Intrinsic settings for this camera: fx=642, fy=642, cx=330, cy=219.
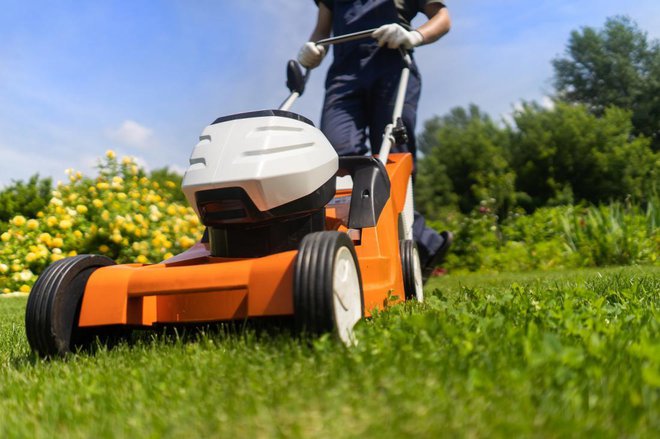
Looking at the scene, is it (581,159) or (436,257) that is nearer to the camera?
(436,257)

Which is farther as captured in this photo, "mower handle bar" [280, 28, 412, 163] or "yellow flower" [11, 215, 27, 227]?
"yellow flower" [11, 215, 27, 227]

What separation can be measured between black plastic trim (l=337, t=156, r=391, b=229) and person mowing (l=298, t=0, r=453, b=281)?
2.14 feet

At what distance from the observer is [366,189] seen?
237 cm

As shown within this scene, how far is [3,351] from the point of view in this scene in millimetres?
2285

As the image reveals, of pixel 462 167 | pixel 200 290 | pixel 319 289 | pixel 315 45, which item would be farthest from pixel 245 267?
pixel 462 167

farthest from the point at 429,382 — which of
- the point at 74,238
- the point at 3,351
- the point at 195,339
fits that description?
the point at 74,238

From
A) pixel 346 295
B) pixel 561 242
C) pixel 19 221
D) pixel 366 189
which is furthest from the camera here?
pixel 561 242

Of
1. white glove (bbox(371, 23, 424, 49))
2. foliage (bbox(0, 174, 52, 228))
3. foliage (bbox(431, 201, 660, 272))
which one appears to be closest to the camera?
white glove (bbox(371, 23, 424, 49))

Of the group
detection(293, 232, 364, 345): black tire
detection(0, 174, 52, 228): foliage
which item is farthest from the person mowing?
detection(0, 174, 52, 228): foliage

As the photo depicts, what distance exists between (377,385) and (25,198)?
7.34 m

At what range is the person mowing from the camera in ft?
10.6

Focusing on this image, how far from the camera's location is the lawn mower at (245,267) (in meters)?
1.73

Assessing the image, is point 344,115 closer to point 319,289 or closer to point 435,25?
point 435,25

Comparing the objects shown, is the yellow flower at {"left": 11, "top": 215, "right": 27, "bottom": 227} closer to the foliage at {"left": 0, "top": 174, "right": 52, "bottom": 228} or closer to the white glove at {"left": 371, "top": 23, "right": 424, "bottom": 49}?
the foliage at {"left": 0, "top": 174, "right": 52, "bottom": 228}
